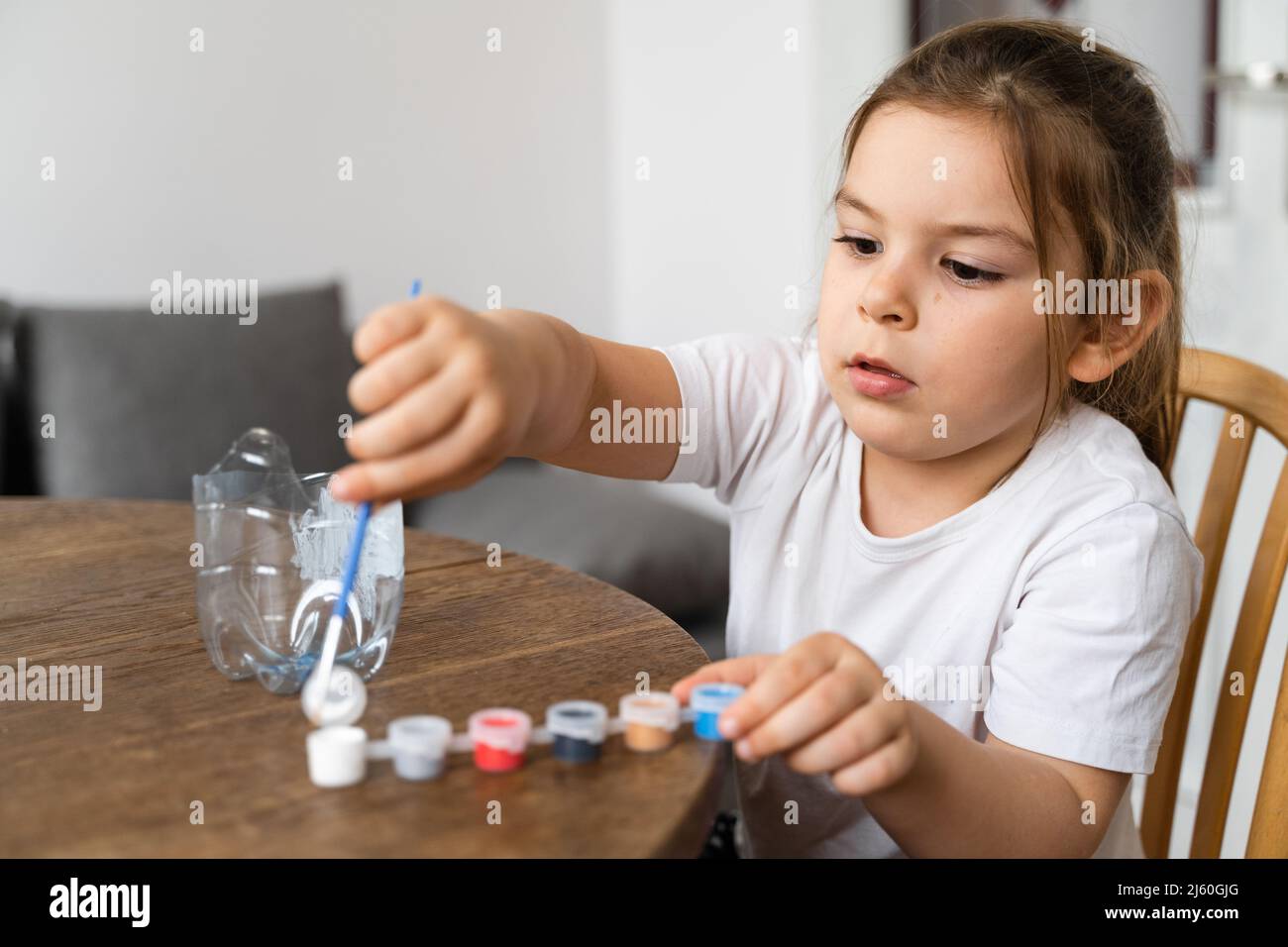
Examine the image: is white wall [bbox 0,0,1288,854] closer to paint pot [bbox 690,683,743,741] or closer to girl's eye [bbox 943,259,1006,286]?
girl's eye [bbox 943,259,1006,286]

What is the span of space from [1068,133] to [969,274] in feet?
0.42

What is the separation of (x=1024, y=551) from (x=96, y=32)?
206cm

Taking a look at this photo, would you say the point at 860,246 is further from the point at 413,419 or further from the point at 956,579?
the point at 413,419

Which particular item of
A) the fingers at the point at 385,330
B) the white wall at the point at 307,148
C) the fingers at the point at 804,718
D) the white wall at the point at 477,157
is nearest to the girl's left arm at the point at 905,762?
the fingers at the point at 804,718

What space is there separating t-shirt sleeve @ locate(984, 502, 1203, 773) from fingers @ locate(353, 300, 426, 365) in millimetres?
498

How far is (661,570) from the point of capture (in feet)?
6.90

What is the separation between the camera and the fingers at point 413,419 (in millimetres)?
595

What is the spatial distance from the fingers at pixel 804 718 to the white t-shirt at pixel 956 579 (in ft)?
0.88

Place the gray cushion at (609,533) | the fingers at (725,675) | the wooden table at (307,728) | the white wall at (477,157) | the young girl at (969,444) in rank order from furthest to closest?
the white wall at (477,157), the gray cushion at (609,533), the young girl at (969,444), the fingers at (725,675), the wooden table at (307,728)

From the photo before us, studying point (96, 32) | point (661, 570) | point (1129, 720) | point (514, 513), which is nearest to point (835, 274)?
point (1129, 720)

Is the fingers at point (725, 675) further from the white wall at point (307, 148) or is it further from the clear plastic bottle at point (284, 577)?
the white wall at point (307, 148)

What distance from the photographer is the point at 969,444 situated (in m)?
0.96

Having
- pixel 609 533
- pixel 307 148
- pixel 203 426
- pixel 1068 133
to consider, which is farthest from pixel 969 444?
pixel 307 148
